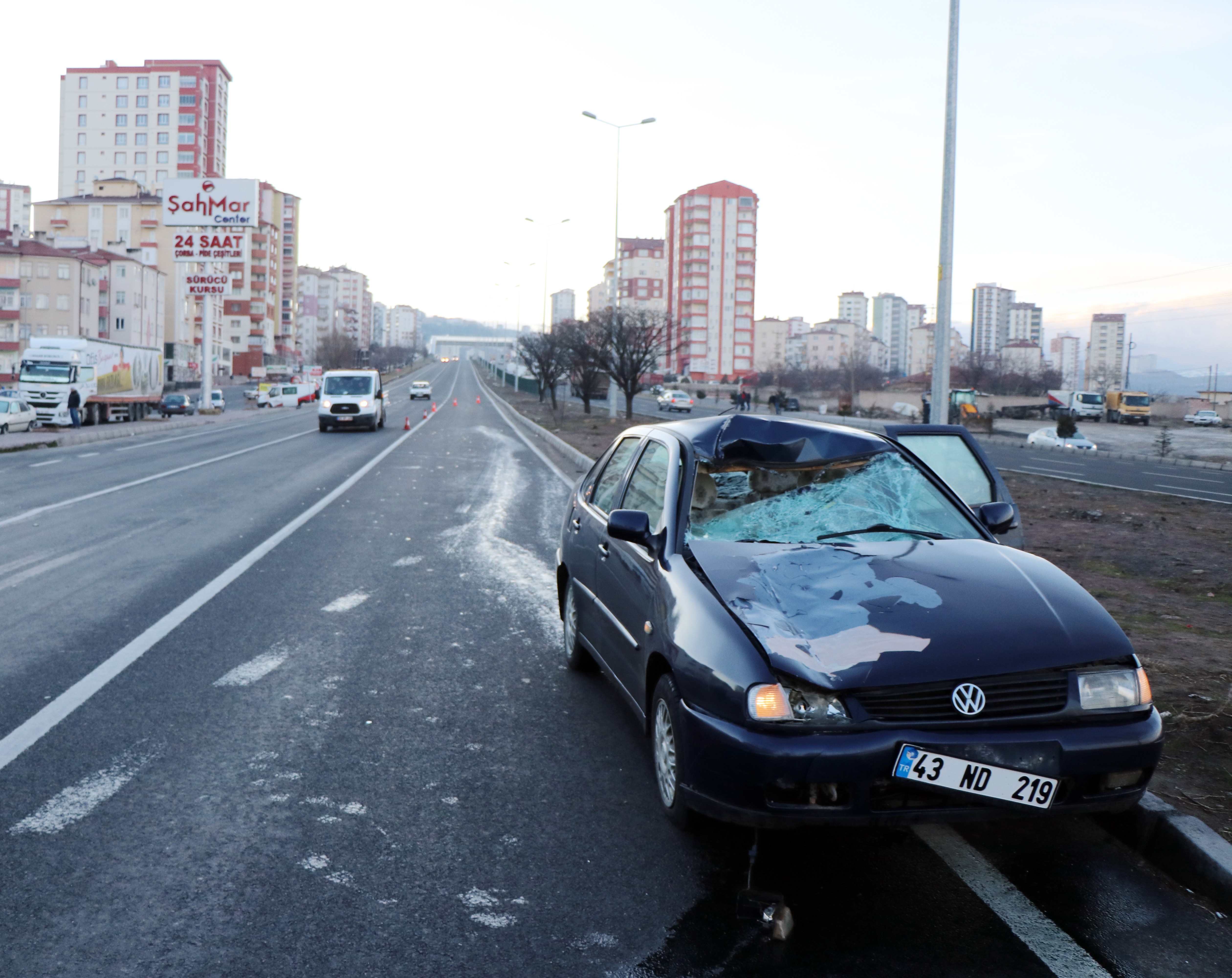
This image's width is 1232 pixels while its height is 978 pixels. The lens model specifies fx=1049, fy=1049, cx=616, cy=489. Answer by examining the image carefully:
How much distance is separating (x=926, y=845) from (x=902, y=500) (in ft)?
5.11

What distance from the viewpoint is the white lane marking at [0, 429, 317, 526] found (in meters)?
12.7

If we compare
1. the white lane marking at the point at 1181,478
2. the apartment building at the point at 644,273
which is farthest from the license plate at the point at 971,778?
the apartment building at the point at 644,273

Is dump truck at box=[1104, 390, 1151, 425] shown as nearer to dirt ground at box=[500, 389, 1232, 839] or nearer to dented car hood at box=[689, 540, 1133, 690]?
dirt ground at box=[500, 389, 1232, 839]

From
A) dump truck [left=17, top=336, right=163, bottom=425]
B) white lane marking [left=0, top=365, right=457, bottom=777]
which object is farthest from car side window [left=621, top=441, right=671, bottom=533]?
dump truck [left=17, top=336, right=163, bottom=425]

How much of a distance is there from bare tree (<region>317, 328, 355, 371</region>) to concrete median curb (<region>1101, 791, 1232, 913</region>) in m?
130

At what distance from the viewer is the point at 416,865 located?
11.8ft

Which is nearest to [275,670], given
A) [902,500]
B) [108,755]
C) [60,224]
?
[108,755]

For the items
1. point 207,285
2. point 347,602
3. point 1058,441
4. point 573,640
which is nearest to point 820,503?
point 573,640

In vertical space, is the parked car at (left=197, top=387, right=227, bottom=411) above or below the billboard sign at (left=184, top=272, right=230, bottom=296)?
below

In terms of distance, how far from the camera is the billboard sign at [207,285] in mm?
48781

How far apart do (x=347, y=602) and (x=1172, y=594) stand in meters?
6.87

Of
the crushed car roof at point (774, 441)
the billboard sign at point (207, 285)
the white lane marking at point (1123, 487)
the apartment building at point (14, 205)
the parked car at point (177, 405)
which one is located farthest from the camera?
the apartment building at point (14, 205)

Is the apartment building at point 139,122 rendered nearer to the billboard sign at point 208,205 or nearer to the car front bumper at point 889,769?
the billboard sign at point 208,205

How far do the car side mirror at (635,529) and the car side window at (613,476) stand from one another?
3.04 ft
